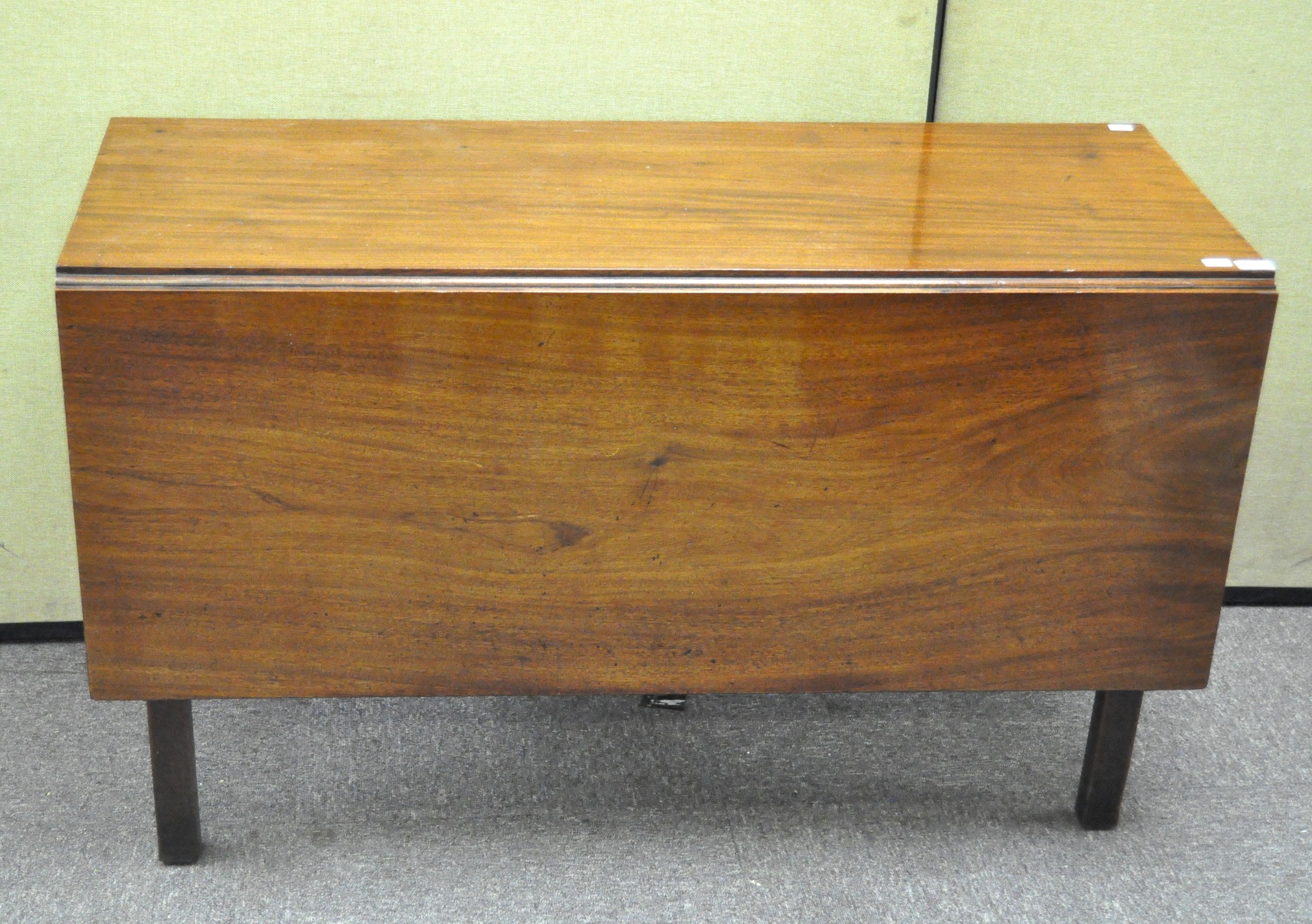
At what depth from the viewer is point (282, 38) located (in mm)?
1742

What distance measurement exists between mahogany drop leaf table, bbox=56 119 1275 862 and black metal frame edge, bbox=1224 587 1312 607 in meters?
0.61

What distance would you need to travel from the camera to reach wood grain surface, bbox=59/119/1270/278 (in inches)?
54.4

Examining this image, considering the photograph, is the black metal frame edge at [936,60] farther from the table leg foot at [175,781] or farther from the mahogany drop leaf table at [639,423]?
the table leg foot at [175,781]

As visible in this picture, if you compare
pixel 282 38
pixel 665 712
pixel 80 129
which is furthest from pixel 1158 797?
pixel 80 129

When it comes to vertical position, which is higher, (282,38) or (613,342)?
(282,38)

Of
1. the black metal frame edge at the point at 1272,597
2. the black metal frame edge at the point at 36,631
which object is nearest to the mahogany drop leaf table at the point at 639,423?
the black metal frame edge at the point at 36,631

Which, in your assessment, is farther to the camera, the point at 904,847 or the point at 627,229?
the point at 904,847

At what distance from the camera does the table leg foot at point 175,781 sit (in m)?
1.56

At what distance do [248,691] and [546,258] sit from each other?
53 centimetres

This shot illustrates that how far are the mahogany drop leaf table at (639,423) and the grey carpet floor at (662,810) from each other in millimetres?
188

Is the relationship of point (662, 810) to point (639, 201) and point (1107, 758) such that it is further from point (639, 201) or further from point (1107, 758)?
point (639, 201)

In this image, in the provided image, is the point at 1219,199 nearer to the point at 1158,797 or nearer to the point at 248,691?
the point at 1158,797

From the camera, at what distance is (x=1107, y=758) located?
1677 mm

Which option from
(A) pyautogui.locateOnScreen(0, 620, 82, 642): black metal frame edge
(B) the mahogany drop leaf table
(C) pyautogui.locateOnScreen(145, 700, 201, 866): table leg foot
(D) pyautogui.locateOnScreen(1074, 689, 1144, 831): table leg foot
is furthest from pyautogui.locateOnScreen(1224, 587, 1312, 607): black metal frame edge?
(A) pyautogui.locateOnScreen(0, 620, 82, 642): black metal frame edge
